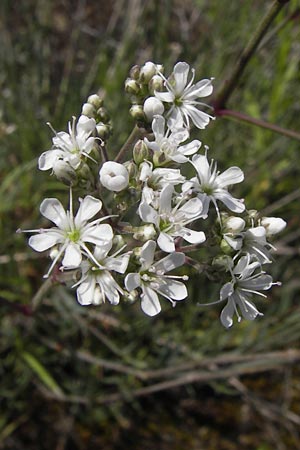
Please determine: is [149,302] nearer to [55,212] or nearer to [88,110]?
[55,212]

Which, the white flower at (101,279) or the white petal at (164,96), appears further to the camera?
the white petal at (164,96)

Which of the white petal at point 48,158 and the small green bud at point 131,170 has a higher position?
the white petal at point 48,158

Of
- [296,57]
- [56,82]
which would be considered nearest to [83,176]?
[296,57]

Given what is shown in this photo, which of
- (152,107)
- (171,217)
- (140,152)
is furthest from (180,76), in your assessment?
(171,217)

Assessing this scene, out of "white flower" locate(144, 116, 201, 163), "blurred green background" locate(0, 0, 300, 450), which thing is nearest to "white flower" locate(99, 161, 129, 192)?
"white flower" locate(144, 116, 201, 163)

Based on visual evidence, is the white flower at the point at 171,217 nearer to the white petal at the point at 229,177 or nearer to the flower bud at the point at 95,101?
the white petal at the point at 229,177

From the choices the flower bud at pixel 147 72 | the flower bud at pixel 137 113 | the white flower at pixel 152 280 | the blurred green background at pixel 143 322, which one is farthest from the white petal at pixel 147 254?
the blurred green background at pixel 143 322

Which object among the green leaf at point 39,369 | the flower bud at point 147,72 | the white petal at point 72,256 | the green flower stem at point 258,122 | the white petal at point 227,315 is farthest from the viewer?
the green leaf at point 39,369
